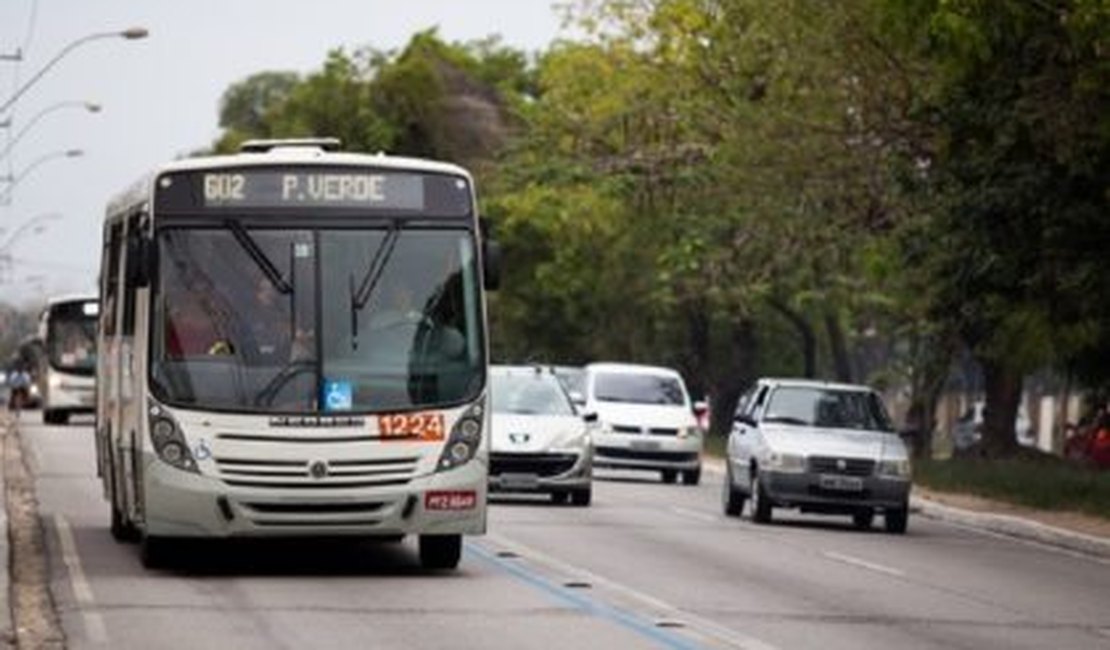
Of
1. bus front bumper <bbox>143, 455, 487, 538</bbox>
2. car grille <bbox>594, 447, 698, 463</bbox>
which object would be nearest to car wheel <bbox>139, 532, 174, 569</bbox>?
bus front bumper <bbox>143, 455, 487, 538</bbox>

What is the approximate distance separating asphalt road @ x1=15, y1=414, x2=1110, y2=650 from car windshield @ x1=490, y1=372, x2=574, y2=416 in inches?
120

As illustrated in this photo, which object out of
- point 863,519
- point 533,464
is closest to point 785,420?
point 863,519

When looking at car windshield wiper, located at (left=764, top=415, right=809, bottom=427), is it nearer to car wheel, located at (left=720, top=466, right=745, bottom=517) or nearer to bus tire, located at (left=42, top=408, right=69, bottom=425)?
car wheel, located at (left=720, top=466, right=745, bottom=517)

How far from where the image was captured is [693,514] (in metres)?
34.2

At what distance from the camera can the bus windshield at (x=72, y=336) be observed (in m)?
67.1

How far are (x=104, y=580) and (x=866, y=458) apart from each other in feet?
42.2

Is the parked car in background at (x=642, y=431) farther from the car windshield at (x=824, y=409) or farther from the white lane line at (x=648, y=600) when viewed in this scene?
the white lane line at (x=648, y=600)

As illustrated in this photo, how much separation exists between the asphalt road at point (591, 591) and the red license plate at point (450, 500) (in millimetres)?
563

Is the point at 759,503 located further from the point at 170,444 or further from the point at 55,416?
the point at 55,416

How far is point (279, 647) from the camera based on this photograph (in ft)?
53.8

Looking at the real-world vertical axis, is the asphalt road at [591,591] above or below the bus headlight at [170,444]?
below

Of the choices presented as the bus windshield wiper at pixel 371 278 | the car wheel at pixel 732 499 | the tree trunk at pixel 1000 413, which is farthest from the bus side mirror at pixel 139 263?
the tree trunk at pixel 1000 413

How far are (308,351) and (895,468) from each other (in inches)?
482

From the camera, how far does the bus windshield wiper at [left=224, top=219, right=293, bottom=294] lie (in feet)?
70.1
